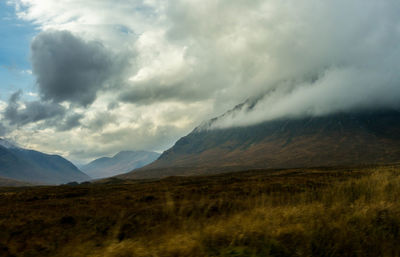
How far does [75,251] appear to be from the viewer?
20.9ft

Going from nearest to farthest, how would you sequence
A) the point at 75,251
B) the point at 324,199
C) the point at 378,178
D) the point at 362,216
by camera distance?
1. the point at 75,251
2. the point at 362,216
3. the point at 324,199
4. the point at 378,178

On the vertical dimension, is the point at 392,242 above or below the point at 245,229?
below

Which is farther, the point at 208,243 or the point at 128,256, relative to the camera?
the point at 208,243

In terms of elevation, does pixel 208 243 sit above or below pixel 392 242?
above

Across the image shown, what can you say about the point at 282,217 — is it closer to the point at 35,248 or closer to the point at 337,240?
the point at 337,240

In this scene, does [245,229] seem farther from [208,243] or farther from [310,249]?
[310,249]

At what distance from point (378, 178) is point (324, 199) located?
3490 millimetres

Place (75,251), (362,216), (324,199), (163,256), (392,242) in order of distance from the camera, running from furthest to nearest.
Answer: (324,199)
(362,216)
(75,251)
(392,242)
(163,256)

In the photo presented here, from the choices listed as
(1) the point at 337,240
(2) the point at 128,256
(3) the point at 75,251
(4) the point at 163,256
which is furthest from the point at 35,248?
(1) the point at 337,240

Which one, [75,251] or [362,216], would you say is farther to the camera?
[362,216]

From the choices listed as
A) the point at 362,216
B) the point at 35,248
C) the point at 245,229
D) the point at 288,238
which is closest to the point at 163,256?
the point at 245,229

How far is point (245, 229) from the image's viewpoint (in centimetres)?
648

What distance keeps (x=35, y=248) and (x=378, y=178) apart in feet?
40.1

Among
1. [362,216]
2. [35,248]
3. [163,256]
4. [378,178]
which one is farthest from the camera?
[378,178]
